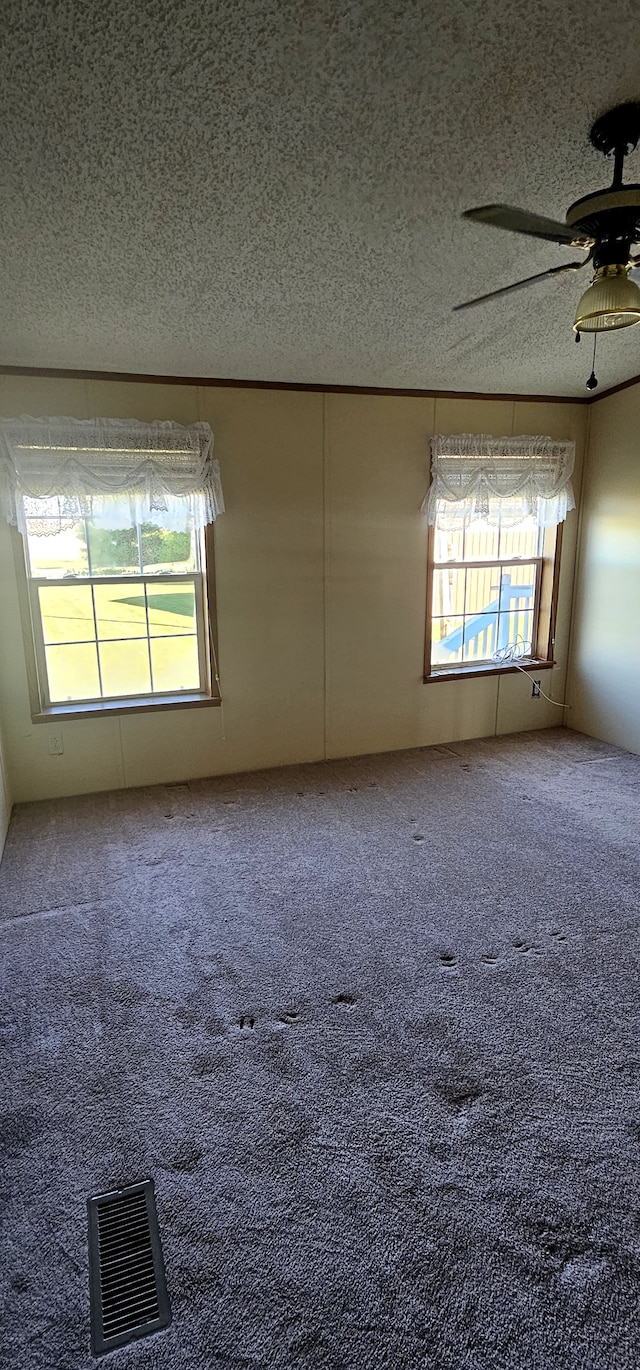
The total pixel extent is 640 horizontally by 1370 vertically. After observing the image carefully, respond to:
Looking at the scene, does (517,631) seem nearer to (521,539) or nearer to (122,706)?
(521,539)

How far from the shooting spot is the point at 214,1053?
2.04 m

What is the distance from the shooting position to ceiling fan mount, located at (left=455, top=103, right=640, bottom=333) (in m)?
1.91

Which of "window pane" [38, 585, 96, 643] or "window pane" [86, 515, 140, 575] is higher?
"window pane" [86, 515, 140, 575]

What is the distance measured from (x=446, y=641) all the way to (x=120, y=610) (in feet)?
7.28

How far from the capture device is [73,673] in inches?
154

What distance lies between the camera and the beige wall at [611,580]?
177 inches

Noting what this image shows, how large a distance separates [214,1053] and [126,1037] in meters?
0.29

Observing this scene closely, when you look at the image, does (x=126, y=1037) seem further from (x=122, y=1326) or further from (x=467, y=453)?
(x=467, y=453)

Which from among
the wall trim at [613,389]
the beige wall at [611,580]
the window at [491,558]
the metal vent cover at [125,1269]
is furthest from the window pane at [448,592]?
the metal vent cover at [125,1269]

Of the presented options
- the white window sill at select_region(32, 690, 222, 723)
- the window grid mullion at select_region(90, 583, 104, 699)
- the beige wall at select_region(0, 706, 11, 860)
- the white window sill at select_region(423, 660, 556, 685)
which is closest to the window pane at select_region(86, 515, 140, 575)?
the window grid mullion at select_region(90, 583, 104, 699)

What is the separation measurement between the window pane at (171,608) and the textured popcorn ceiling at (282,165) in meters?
1.20

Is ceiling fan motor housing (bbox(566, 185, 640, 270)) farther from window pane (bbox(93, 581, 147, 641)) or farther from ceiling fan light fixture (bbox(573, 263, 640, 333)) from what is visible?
window pane (bbox(93, 581, 147, 641))

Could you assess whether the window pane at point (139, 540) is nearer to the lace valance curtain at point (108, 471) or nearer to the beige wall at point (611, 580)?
the lace valance curtain at point (108, 471)

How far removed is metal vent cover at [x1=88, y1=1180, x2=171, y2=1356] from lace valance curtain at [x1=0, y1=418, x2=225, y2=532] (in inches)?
117
